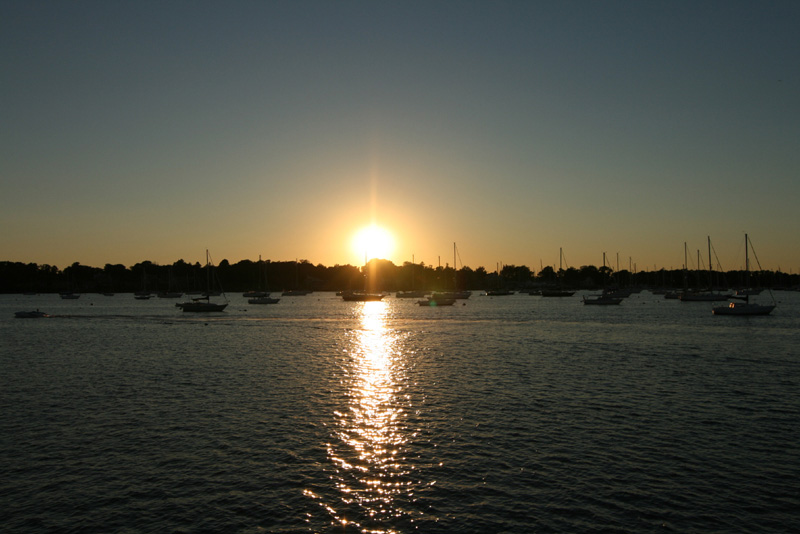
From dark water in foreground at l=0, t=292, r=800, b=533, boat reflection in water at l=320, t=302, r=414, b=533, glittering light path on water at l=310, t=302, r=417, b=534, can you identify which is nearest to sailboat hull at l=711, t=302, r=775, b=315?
dark water in foreground at l=0, t=292, r=800, b=533

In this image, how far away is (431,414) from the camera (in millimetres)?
27703

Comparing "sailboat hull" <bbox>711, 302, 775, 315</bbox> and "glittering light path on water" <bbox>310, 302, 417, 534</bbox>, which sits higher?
"sailboat hull" <bbox>711, 302, 775, 315</bbox>

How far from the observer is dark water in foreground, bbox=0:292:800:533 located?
51.1 ft

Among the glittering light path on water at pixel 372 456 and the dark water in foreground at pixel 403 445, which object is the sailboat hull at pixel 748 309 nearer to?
the dark water in foreground at pixel 403 445

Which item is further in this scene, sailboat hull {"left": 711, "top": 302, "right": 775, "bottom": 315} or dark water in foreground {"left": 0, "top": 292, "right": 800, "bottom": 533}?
sailboat hull {"left": 711, "top": 302, "right": 775, "bottom": 315}

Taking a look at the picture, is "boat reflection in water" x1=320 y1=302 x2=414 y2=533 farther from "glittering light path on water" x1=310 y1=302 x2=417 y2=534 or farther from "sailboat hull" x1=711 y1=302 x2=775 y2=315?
"sailboat hull" x1=711 y1=302 x2=775 y2=315

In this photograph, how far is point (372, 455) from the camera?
21000mm

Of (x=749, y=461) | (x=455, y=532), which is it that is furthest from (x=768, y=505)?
(x=455, y=532)

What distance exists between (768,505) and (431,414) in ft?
48.4

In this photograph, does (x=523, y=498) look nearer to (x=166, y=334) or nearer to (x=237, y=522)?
(x=237, y=522)

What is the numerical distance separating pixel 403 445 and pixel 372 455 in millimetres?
1694

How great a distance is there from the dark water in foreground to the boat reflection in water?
97 mm

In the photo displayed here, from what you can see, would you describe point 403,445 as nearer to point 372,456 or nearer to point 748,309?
point 372,456

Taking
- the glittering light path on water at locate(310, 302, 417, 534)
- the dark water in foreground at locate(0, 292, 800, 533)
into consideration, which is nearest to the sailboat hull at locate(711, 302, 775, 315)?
the dark water in foreground at locate(0, 292, 800, 533)
